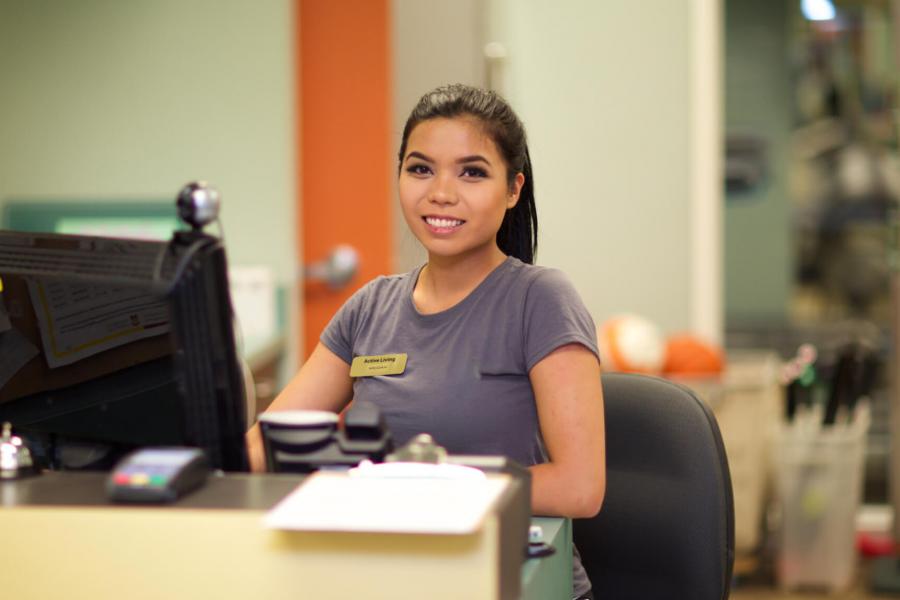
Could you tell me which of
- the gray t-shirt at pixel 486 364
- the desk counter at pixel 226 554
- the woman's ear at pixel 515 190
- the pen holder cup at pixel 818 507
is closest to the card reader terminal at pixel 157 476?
the desk counter at pixel 226 554

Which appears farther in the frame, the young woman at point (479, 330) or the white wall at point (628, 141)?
the white wall at point (628, 141)

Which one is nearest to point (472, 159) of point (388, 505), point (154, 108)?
point (388, 505)

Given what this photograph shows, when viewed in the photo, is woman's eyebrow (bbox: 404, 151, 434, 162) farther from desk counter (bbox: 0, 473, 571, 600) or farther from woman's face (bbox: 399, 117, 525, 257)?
desk counter (bbox: 0, 473, 571, 600)

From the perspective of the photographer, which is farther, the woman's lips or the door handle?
the door handle

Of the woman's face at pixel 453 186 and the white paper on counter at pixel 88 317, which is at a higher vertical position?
the woman's face at pixel 453 186

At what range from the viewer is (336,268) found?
363 centimetres

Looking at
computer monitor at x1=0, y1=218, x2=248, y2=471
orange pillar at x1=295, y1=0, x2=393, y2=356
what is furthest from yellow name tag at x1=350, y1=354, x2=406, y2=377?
orange pillar at x1=295, y1=0, x2=393, y2=356

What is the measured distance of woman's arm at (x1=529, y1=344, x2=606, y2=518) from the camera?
1528mm

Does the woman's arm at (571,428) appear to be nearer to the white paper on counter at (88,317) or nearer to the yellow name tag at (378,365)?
the yellow name tag at (378,365)

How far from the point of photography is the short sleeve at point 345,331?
6.02 feet

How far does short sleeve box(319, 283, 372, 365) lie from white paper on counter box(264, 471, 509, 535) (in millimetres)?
709

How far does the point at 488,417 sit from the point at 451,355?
0.10 metres

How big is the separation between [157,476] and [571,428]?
0.64 m

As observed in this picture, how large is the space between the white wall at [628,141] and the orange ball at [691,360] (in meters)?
0.34
